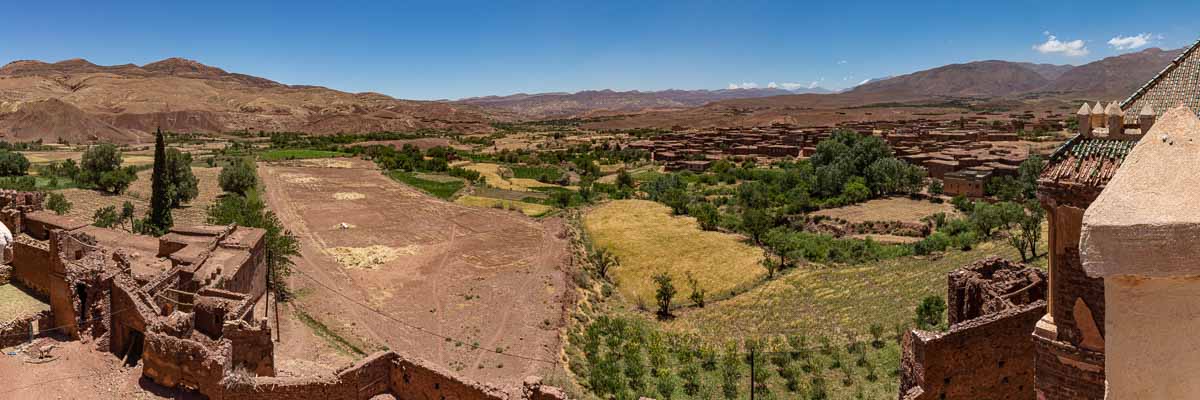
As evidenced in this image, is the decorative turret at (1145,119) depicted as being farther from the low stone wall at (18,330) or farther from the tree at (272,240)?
the tree at (272,240)

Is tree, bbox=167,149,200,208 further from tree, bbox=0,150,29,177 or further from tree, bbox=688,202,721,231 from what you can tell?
tree, bbox=688,202,721,231

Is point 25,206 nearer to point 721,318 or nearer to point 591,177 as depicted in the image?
point 721,318

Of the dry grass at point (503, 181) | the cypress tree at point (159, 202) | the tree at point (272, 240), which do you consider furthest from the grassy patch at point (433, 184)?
the cypress tree at point (159, 202)

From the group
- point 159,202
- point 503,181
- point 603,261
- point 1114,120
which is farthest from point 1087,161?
point 503,181

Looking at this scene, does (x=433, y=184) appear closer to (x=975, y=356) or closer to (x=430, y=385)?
(x=430, y=385)

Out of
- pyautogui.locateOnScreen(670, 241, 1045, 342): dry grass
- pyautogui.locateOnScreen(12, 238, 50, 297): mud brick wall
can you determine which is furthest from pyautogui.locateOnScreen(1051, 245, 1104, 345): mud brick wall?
pyautogui.locateOnScreen(12, 238, 50, 297): mud brick wall

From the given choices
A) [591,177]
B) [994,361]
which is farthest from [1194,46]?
[591,177]
